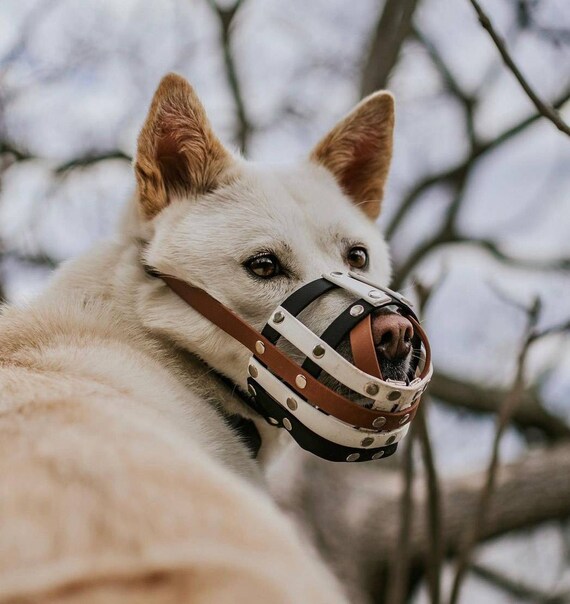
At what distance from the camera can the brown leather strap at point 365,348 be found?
182cm

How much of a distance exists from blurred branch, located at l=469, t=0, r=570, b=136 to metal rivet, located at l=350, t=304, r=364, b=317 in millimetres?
746

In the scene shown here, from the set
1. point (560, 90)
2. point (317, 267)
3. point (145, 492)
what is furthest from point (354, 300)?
point (560, 90)

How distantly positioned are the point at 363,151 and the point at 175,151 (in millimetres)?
845

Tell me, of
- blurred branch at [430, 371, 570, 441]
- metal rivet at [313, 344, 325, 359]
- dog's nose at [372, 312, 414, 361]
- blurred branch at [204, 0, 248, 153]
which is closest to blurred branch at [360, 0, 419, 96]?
blurred branch at [204, 0, 248, 153]

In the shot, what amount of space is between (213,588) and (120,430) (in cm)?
A: 40

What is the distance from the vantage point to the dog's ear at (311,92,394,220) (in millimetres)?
2756

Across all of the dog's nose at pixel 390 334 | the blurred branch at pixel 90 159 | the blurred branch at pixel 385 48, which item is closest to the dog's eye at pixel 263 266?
the dog's nose at pixel 390 334

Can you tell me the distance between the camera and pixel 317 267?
2.19m

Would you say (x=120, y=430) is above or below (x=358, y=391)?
above

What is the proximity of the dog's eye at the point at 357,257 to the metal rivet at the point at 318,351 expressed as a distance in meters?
0.59

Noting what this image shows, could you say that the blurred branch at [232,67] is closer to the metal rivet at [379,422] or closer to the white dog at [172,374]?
the white dog at [172,374]

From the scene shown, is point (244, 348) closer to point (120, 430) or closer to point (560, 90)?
point (120, 430)

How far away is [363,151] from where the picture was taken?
2.86m

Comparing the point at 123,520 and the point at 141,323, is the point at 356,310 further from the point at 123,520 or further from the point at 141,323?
the point at 123,520
